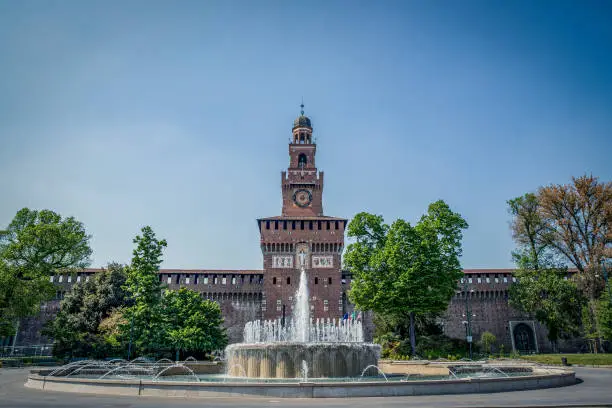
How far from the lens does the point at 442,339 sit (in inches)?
1417

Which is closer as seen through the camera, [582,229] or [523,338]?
[582,229]

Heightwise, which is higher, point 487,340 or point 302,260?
point 302,260

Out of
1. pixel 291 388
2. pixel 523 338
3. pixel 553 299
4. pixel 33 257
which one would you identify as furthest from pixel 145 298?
pixel 523 338

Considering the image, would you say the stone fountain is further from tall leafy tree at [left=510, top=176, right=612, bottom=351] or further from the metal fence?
the metal fence

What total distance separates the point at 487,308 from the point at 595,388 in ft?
124

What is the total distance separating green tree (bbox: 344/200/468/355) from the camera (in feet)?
108

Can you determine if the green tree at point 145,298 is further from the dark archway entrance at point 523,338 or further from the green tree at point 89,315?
the dark archway entrance at point 523,338

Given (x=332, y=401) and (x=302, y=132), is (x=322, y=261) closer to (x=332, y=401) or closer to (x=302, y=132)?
(x=302, y=132)

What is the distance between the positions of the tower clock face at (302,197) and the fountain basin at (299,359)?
3480 cm

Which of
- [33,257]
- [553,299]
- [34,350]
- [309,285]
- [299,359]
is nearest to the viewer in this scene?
[299,359]

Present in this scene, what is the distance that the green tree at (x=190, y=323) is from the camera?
29.9 meters

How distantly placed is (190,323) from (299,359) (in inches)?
633

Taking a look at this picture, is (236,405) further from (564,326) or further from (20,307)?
(564,326)

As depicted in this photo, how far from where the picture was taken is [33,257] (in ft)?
123
